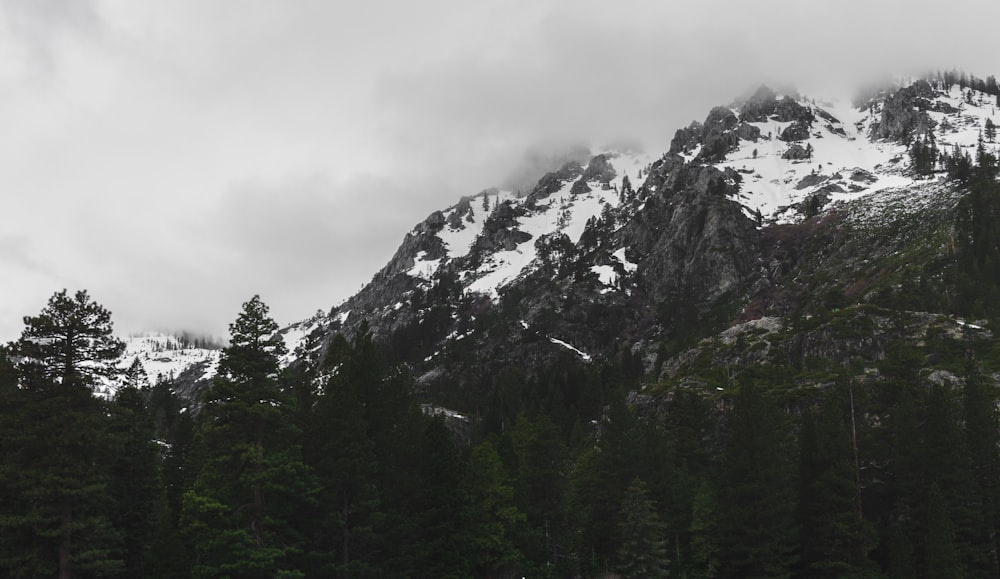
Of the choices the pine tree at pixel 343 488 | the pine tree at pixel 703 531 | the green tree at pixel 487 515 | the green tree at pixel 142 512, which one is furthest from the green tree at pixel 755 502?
the green tree at pixel 142 512

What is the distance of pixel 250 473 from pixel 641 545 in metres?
29.1

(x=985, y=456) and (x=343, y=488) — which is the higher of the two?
(x=985, y=456)

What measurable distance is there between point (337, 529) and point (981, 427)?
48.0 metres

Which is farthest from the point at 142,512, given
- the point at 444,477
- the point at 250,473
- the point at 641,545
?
the point at 641,545

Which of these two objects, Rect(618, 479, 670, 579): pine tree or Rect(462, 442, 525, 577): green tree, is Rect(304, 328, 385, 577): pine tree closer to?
Rect(462, 442, 525, 577): green tree

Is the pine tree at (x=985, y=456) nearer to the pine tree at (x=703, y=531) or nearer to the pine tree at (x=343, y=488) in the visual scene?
the pine tree at (x=703, y=531)

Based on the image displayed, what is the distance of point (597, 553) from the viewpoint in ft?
221

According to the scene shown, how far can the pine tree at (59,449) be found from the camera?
31281 millimetres

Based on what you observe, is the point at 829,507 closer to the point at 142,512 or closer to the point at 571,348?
the point at 142,512

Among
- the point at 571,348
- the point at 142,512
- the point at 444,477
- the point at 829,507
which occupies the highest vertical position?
the point at 571,348

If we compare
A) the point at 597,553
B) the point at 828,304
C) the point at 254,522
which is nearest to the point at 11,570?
the point at 254,522

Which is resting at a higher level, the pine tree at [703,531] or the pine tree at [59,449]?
the pine tree at [59,449]

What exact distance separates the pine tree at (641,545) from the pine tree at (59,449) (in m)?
33.6

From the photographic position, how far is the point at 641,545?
5100 centimetres
